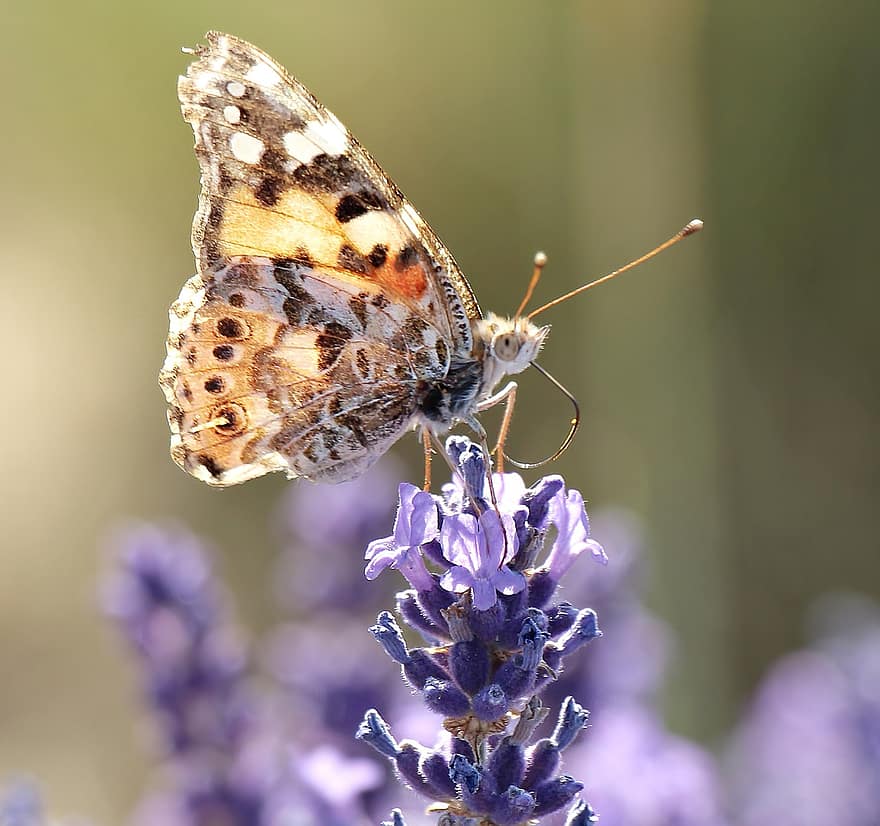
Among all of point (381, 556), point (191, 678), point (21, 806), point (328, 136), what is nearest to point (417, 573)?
point (381, 556)

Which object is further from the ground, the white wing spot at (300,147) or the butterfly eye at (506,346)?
the white wing spot at (300,147)

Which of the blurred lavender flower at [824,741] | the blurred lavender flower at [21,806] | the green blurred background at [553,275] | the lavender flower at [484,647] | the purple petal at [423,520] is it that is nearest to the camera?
the lavender flower at [484,647]

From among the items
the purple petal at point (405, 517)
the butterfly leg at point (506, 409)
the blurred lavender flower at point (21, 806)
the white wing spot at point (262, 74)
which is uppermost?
the white wing spot at point (262, 74)

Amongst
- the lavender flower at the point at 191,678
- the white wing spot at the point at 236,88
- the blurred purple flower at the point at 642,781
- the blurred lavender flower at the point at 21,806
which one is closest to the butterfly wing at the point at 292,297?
the white wing spot at the point at 236,88

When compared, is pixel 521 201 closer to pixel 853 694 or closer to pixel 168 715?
pixel 853 694

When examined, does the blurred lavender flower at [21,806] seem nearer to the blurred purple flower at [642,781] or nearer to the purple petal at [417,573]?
the purple petal at [417,573]

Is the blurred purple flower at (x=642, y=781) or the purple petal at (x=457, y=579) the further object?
the blurred purple flower at (x=642, y=781)

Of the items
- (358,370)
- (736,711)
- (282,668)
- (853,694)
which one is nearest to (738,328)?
(736,711)

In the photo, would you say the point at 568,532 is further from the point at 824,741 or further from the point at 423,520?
the point at 824,741
